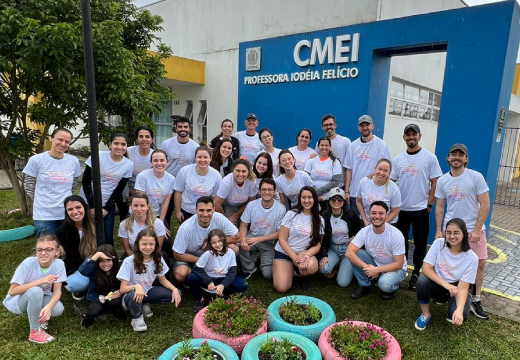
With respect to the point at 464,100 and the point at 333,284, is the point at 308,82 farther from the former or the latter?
the point at 333,284

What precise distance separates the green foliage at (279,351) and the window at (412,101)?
1041cm

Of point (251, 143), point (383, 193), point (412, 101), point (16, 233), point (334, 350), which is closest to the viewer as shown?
point (334, 350)

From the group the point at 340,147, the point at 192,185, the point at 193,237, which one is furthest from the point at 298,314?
the point at 340,147

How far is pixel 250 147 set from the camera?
6266 millimetres

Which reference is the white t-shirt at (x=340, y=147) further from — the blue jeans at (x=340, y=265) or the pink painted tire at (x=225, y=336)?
the pink painted tire at (x=225, y=336)

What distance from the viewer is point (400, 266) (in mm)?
4164

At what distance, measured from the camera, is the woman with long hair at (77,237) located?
4.00 meters

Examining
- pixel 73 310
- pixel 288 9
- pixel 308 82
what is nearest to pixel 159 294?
pixel 73 310

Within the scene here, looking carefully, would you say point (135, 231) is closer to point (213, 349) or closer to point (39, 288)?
point (39, 288)

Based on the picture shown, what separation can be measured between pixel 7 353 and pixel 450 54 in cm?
727

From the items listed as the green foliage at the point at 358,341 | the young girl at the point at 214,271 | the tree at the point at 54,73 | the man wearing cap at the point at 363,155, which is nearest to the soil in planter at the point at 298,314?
the green foliage at the point at 358,341

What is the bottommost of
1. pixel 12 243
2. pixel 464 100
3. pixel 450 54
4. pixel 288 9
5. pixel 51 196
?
pixel 12 243

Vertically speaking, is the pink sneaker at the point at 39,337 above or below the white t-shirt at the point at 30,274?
below

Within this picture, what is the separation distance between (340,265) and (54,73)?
4914 mm
